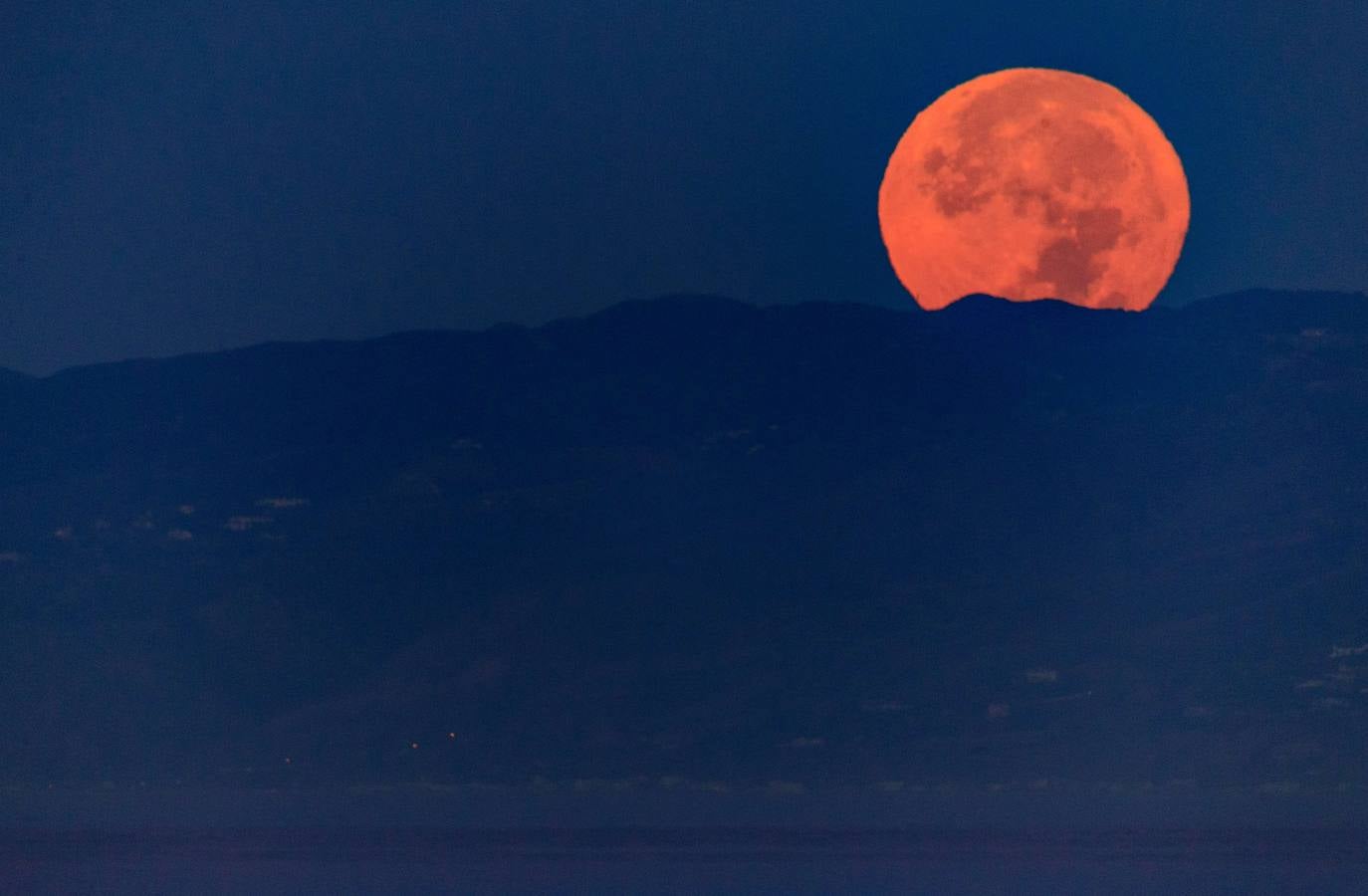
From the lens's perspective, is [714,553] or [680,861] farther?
[714,553]

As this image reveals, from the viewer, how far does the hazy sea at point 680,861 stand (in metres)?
35.2

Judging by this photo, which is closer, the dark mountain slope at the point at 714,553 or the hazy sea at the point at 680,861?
the hazy sea at the point at 680,861

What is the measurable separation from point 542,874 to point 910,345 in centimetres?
10208

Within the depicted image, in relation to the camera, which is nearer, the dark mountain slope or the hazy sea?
the hazy sea

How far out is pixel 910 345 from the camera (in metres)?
→ 137

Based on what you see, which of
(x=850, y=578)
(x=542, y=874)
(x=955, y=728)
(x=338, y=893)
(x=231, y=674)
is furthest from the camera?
(x=850, y=578)

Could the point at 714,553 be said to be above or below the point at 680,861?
above

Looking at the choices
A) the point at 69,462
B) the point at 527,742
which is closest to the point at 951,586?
the point at 527,742

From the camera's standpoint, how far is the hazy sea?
35156 millimetres

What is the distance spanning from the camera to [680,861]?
39.2 m

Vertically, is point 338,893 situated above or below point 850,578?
below

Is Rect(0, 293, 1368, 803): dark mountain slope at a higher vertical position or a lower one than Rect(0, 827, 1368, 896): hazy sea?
higher

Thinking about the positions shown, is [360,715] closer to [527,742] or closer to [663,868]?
[527,742]

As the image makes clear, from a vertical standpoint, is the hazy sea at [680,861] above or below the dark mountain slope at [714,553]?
below
